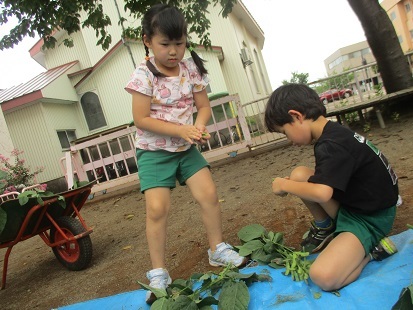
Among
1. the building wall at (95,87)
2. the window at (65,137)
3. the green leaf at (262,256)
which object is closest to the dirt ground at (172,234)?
the green leaf at (262,256)

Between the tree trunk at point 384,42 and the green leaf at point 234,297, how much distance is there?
Result: 6317mm

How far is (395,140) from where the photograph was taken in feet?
16.3

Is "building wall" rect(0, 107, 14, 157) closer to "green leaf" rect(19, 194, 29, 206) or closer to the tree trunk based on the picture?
"green leaf" rect(19, 194, 29, 206)

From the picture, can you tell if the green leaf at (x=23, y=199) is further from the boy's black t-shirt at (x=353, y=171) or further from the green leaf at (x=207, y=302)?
the boy's black t-shirt at (x=353, y=171)

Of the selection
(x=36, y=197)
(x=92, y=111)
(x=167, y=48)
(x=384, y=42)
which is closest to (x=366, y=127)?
(x=384, y=42)

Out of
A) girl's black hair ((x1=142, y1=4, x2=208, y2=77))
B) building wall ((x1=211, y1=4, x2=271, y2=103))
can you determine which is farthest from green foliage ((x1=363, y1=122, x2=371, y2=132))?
building wall ((x1=211, y1=4, x2=271, y2=103))

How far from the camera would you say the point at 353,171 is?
1612mm

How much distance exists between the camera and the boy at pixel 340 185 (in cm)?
157

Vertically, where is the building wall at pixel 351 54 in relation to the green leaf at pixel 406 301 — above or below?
above

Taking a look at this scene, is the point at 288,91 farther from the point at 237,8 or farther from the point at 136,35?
the point at 237,8

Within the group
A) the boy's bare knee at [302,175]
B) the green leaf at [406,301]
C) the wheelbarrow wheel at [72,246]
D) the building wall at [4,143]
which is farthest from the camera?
the building wall at [4,143]

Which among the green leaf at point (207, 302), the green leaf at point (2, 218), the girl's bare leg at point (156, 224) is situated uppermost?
the green leaf at point (2, 218)

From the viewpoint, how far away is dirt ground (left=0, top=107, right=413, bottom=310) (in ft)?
8.24

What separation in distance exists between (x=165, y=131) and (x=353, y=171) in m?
1.03
